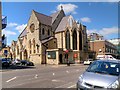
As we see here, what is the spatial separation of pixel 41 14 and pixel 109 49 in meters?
40.2

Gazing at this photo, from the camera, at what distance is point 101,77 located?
838 cm

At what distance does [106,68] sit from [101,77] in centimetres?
123

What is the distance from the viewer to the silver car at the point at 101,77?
25.7ft

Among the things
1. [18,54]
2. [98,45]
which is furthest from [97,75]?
[98,45]

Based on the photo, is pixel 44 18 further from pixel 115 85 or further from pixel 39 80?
pixel 115 85

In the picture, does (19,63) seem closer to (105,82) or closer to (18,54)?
(18,54)

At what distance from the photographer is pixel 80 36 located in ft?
227

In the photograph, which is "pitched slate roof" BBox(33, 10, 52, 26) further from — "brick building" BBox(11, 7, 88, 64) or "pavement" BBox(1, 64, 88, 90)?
"pavement" BBox(1, 64, 88, 90)

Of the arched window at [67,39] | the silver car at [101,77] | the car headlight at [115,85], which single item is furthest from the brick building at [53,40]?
the car headlight at [115,85]

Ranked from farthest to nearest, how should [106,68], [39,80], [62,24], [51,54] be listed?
[62,24] → [51,54] → [39,80] → [106,68]

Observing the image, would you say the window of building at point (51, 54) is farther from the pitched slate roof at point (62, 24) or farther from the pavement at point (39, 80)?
the pavement at point (39, 80)

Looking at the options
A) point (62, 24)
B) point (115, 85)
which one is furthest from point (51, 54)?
point (115, 85)

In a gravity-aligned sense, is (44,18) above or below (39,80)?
above

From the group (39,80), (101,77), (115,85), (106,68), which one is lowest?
(39,80)
